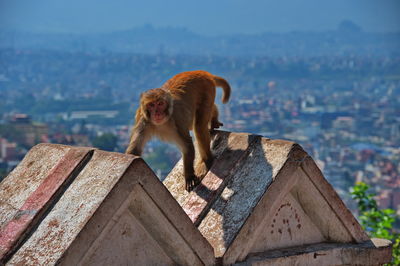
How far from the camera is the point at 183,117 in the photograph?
17.5 ft

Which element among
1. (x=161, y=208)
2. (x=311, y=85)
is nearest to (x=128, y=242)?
(x=161, y=208)

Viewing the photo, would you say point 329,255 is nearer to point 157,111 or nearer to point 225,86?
point 157,111

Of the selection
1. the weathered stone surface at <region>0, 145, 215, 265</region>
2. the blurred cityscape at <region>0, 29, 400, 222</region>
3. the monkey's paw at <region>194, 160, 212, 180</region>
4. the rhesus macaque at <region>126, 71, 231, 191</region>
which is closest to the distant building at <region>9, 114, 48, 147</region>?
the blurred cityscape at <region>0, 29, 400, 222</region>

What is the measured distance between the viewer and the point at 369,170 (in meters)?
33.5

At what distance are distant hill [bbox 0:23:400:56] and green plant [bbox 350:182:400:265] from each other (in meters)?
86.0

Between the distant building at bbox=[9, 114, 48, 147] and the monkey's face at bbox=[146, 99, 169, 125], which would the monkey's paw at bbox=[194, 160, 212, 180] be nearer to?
the monkey's face at bbox=[146, 99, 169, 125]

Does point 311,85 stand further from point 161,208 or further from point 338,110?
point 161,208

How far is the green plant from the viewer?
6887mm

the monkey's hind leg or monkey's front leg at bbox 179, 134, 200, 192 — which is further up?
monkey's front leg at bbox 179, 134, 200, 192

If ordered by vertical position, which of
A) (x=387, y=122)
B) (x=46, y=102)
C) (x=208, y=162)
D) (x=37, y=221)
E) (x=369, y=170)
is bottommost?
(x=46, y=102)

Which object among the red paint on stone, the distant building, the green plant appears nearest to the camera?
the red paint on stone

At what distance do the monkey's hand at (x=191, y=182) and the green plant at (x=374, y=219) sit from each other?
10.2 feet

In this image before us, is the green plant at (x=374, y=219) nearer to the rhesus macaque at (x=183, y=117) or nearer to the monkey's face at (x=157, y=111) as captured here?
the rhesus macaque at (x=183, y=117)

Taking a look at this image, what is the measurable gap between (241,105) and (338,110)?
451 inches
